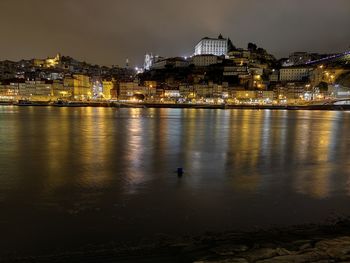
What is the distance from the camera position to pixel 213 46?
4294 inches

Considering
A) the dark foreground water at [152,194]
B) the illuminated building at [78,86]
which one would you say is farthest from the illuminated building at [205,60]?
the dark foreground water at [152,194]

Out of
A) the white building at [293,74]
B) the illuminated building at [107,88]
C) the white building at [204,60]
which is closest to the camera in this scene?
the white building at [293,74]

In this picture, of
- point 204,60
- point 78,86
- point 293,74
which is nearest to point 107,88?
point 78,86

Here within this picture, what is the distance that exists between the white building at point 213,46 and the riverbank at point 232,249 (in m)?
107

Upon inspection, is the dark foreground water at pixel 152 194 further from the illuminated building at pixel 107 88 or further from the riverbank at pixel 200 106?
the illuminated building at pixel 107 88

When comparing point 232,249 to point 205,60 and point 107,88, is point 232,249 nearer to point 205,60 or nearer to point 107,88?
point 107,88

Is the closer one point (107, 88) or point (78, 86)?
point (78, 86)

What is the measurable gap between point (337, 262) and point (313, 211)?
2.54m

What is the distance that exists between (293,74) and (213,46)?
2459 cm

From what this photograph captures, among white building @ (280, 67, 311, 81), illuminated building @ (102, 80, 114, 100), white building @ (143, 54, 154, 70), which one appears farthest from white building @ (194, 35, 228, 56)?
illuminated building @ (102, 80, 114, 100)

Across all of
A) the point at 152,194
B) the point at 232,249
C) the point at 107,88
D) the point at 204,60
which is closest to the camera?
the point at 232,249

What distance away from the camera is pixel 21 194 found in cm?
686

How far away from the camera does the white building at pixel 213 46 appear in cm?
10862

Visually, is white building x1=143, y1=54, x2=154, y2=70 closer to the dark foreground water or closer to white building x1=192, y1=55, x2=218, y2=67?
white building x1=192, y1=55, x2=218, y2=67
